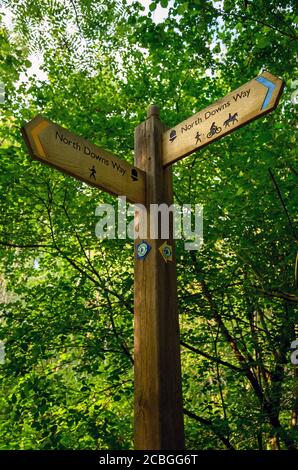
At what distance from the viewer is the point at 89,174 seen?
7.16ft

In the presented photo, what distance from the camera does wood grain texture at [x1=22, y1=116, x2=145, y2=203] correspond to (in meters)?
1.97

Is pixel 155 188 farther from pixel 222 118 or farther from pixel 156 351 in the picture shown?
pixel 156 351

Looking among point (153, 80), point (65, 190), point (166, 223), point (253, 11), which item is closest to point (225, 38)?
point (253, 11)

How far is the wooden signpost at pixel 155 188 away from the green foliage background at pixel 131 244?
2.85ft

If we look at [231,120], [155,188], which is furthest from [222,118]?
[155,188]

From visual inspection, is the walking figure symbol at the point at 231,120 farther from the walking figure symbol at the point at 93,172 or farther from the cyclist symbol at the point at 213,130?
the walking figure symbol at the point at 93,172

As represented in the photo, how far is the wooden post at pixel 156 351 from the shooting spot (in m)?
Result: 1.81

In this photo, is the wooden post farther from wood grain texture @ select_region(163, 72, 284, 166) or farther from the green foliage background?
the green foliage background

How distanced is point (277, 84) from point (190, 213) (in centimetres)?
303

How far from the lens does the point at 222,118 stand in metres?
2.25

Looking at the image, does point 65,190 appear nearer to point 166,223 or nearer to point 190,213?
point 190,213

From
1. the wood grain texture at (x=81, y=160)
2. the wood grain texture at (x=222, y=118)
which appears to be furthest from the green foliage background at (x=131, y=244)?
the wood grain texture at (x=81, y=160)

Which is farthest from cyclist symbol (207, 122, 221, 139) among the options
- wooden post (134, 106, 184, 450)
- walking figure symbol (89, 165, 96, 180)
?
walking figure symbol (89, 165, 96, 180)

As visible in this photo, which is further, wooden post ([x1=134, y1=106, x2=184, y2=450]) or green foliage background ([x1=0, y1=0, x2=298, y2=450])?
green foliage background ([x1=0, y1=0, x2=298, y2=450])
